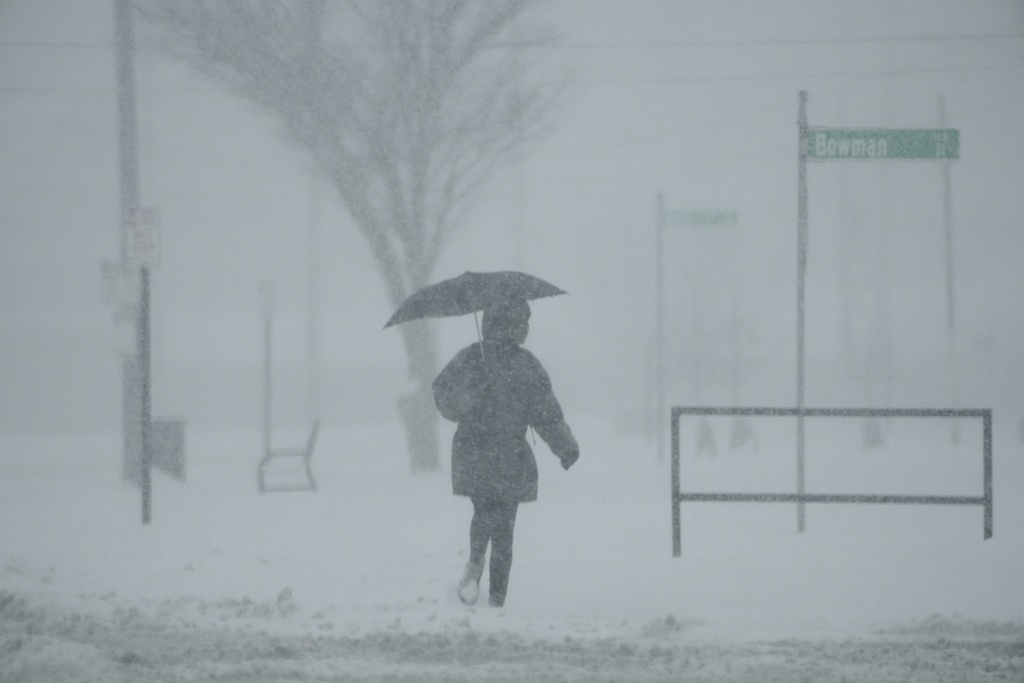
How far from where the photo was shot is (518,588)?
299 inches

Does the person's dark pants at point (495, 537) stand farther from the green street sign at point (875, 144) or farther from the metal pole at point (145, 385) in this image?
the metal pole at point (145, 385)

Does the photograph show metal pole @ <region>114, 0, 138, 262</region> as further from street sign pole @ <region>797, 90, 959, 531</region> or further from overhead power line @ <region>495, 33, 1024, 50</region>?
street sign pole @ <region>797, 90, 959, 531</region>

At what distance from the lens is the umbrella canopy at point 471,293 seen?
22.3ft

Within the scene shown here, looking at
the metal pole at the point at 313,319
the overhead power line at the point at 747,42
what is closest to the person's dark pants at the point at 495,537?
the overhead power line at the point at 747,42

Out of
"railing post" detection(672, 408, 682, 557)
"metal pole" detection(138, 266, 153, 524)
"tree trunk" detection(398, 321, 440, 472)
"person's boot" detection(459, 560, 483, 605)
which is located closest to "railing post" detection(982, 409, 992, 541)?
"railing post" detection(672, 408, 682, 557)

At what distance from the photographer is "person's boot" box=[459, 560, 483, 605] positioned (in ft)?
22.0

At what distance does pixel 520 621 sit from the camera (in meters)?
6.32

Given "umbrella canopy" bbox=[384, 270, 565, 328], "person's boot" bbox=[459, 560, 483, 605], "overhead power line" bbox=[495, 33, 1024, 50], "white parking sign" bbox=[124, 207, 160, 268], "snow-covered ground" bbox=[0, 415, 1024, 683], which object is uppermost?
"overhead power line" bbox=[495, 33, 1024, 50]

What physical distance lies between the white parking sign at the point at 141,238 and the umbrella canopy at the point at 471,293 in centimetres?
407

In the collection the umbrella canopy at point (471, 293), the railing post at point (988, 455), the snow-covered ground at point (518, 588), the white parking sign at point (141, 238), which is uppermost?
the white parking sign at point (141, 238)

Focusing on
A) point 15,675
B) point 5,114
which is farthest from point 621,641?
point 5,114

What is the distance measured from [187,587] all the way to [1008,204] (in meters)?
67.2

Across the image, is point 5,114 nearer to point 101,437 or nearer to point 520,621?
point 101,437

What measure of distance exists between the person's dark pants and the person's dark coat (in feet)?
0.34
